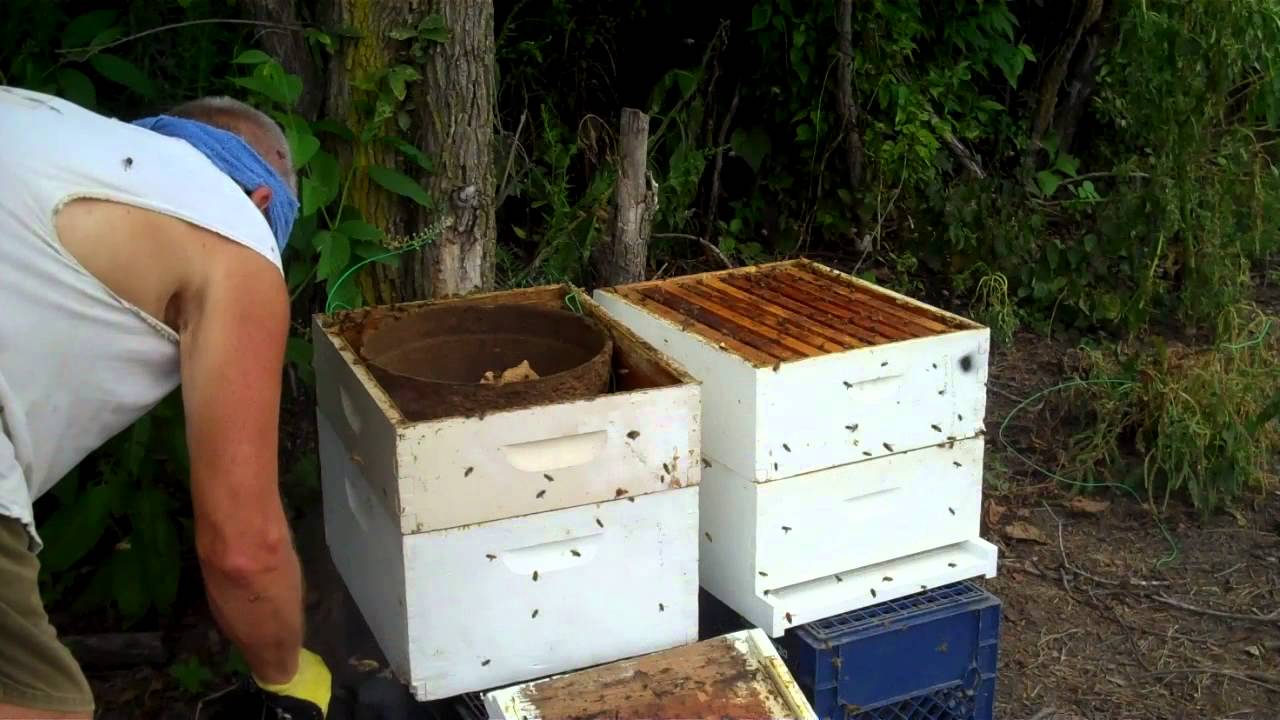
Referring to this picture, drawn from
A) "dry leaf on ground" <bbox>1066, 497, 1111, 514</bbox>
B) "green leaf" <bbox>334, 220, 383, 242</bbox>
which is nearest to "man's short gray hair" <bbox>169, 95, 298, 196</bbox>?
"green leaf" <bbox>334, 220, 383, 242</bbox>

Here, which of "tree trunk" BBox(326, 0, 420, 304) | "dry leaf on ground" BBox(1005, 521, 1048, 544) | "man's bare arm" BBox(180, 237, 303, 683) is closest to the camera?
Result: "man's bare arm" BBox(180, 237, 303, 683)

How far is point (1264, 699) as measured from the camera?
246 centimetres

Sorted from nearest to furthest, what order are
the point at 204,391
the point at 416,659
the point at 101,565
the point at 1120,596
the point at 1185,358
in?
the point at 204,391, the point at 416,659, the point at 101,565, the point at 1120,596, the point at 1185,358

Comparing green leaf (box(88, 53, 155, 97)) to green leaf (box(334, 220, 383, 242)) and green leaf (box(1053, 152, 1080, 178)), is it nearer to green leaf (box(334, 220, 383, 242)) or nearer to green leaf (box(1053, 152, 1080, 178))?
green leaf (box(334, 220, 383, 242))

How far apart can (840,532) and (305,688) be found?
31.9 inches

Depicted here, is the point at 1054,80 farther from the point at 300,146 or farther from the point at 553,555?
the point at 553,555

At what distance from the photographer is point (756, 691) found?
164 cm

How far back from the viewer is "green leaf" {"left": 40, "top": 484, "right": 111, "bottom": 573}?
7.25 feet

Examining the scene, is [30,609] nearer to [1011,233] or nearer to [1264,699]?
[1264,699]

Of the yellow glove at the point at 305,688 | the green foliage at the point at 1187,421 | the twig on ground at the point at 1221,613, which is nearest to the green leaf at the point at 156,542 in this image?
the yellow glove at the point at 305,688

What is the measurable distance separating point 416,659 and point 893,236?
2.99 metres

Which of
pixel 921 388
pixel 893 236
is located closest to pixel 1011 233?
pixel 893 236

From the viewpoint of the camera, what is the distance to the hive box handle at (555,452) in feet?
5.41

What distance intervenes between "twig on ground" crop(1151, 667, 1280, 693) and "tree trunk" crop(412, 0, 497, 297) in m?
1.63
